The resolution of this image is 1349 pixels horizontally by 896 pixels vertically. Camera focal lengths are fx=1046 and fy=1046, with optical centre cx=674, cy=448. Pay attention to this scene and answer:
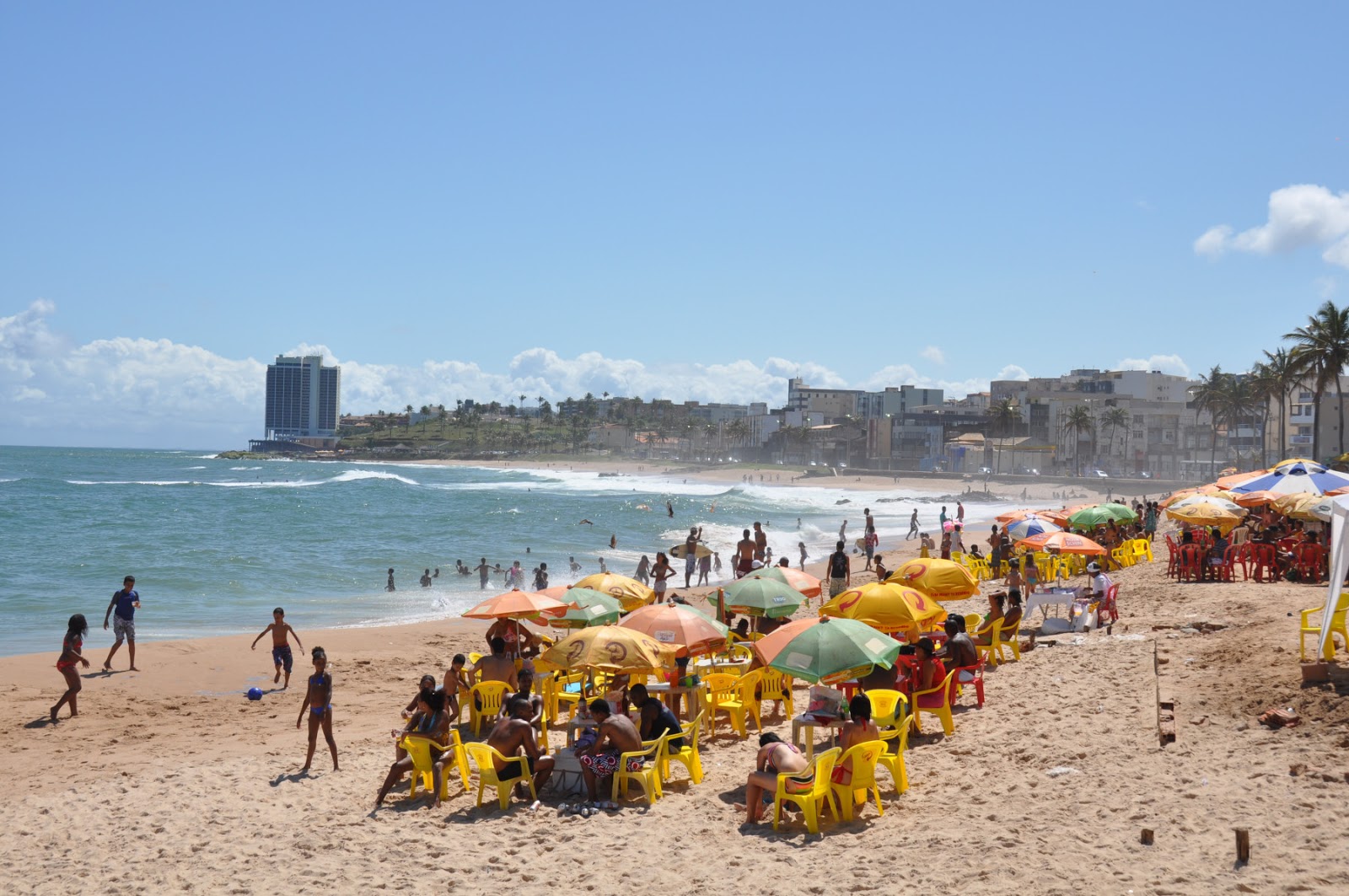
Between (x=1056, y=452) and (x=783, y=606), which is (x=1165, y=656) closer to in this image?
(x=783, y=606)

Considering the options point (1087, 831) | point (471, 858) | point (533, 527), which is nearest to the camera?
point (1087, 831)

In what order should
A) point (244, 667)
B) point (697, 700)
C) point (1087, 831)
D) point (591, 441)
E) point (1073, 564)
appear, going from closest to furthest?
point (1087, 831) < point (697, 700) < point (244, 667) < point (1073, 564) < point (591, 441)

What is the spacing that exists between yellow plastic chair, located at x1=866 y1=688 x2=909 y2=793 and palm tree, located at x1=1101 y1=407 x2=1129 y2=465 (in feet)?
331

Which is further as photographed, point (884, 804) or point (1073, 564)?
point (1073, 564)

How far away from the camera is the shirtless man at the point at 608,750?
809cm

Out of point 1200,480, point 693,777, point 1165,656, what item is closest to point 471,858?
point 693,777

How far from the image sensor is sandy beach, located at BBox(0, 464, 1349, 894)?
5996mm

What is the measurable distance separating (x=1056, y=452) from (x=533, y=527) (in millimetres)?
73127

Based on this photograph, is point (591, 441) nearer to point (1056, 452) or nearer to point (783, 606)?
point (1056, 452)

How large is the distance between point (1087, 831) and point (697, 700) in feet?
14.7

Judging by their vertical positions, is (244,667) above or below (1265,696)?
below

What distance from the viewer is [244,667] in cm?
1530

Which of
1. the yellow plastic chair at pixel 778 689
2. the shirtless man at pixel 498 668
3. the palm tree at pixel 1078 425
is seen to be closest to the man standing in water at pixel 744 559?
the yellow plastic chair at pixel 778 689

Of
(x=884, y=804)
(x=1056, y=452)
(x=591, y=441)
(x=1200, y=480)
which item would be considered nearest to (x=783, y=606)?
(x=884, y=804)
